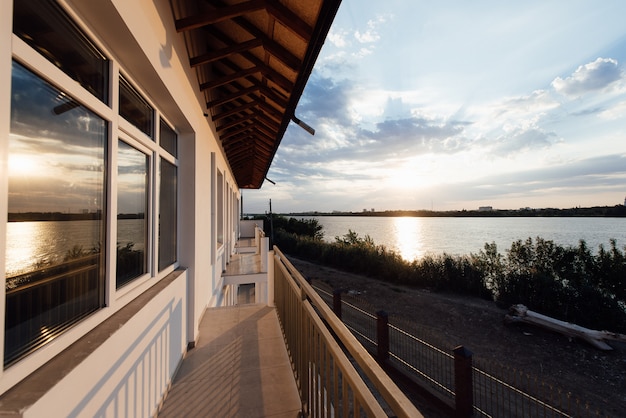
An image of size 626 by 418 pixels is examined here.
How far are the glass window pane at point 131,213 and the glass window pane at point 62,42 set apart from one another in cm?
42

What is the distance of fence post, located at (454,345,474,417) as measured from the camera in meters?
4.65

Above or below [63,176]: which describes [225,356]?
below

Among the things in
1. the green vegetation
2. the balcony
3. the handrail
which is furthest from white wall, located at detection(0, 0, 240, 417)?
the green vegetation

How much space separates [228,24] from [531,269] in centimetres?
1431

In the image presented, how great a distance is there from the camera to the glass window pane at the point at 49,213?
94 centimetres

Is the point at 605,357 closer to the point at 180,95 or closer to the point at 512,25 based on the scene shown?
the point at 512,25

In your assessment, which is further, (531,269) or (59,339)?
(531,269)

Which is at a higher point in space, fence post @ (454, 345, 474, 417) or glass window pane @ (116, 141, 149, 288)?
glass window pane @ (116, 141, 149, 288)

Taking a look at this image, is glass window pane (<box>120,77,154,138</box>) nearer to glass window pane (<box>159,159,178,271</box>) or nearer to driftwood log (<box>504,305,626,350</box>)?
glass window pane (<box>159,159,178,271</box>)

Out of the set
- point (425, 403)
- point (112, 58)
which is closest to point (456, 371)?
point (425, 403)

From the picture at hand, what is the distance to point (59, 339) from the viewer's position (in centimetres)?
116

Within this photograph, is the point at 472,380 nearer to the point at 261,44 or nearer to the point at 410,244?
the point at 261,44

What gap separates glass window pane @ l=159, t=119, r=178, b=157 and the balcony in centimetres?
178

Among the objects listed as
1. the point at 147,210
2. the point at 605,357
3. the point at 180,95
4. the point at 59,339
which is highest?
the point at 180,95
